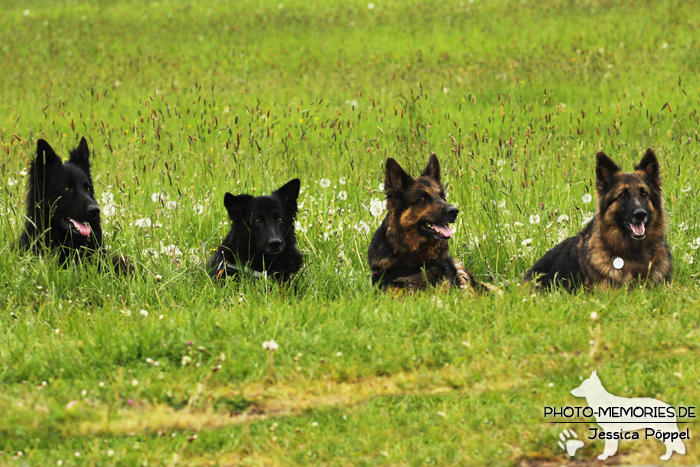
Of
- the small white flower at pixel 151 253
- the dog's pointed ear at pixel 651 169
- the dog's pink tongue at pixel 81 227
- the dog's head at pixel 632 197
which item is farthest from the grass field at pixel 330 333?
the dog's pointed ear at pixel 651 169

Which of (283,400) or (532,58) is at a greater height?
(532,58)

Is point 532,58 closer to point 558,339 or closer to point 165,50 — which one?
point 165,50

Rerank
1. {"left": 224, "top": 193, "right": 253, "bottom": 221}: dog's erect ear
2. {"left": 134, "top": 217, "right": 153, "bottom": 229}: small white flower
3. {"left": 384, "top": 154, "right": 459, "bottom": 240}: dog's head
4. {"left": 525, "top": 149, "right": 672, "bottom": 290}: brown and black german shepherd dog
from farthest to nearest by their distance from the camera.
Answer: {"left": 134, "top": 217, "right": 153, "bottom": 229}: small white flower
{"left": 224, "top": 193, "right": 253, "bottom": 221}: dog's erect ear
{"left": 384, "top": 154, "right": 459, "bottom": 240}: dog's head
{"left": 525, "top": 149, "right": 672, "bottom": 290}: brown and black german shepherd dog

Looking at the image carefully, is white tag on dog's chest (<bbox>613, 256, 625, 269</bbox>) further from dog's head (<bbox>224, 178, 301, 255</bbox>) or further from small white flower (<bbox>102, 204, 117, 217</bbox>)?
small white flower (<bbox>102, 204, 117, 217</bbox>)

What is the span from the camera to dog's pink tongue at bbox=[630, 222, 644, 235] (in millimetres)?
5883

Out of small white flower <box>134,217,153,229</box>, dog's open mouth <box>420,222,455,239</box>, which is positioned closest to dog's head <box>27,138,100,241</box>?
small white flower <box>134,217,153,229</box>

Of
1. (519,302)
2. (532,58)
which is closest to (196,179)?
(519,302)

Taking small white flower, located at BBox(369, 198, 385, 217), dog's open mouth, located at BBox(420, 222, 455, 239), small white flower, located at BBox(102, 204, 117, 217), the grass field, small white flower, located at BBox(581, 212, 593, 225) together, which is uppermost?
dog's open mouth, located at BBox(420, 222, 455, 239)

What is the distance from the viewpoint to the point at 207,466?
12.4 ft

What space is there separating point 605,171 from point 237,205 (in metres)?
3.34

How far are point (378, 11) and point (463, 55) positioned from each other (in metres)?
9.62

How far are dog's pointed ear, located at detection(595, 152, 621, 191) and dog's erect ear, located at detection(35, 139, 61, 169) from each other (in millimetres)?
4908

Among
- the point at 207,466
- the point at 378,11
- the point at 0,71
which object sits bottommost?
the point at 207,466

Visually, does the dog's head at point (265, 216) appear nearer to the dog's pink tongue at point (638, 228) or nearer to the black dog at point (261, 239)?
the black dog at point (261, 239)
